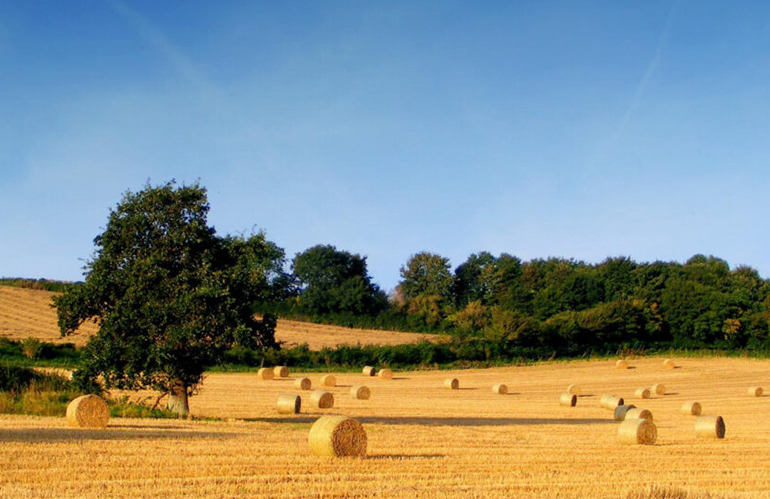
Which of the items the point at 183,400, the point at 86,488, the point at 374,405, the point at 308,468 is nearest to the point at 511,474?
the point at 308,468

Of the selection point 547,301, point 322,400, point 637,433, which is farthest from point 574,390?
point 547,301

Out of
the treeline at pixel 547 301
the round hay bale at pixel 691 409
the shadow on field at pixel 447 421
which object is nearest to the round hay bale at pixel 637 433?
the shadow on field at pixel 447 421

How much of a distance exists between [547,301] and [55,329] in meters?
50.2

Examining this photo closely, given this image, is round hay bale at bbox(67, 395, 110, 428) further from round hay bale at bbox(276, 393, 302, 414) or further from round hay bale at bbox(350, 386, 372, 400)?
round hay bale at bbox(350, 386, 372, 400)

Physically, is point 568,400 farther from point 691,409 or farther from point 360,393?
point 360,393

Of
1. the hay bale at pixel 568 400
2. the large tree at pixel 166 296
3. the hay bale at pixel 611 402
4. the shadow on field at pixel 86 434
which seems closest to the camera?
the shadow on field at pixel 86 434

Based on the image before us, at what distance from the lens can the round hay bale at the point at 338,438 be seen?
13.0 m

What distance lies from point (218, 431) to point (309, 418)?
617 cm

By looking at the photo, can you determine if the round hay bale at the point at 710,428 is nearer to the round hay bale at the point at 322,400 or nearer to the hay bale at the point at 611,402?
the hay bale at the point at 611,402

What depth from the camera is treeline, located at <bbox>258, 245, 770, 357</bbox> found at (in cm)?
6066

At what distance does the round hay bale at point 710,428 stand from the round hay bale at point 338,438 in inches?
390

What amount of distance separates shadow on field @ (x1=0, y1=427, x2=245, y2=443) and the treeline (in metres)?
22.6

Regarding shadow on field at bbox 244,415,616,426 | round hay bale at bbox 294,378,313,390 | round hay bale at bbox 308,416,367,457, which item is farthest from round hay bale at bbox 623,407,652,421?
round hay bale at bbox 294,378,313,390

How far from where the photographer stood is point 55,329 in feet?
170
